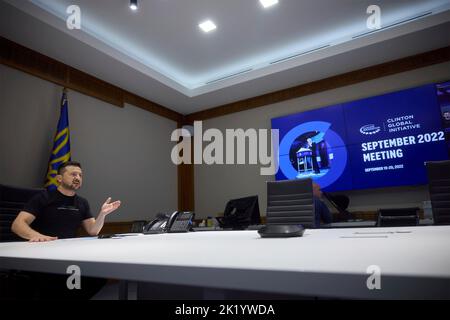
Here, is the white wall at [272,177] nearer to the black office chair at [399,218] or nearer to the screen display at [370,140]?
the screen display at [370,140]

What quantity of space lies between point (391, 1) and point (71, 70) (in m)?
4.02

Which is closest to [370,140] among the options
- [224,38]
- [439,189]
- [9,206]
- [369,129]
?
[369,129]

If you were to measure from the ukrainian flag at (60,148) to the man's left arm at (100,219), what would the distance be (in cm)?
105

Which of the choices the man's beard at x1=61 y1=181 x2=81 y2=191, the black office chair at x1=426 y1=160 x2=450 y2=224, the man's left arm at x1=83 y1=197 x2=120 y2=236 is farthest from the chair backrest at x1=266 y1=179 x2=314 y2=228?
the man's beard at x1=61 y1=181 x2=81 y2=191

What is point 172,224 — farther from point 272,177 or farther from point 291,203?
point 272,177

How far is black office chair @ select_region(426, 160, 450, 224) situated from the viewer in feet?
7.46

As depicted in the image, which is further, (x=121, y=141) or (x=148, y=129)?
(x=148, y=129)

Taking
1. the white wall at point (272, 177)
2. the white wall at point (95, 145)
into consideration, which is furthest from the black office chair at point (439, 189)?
the white wall at point (95, 145)

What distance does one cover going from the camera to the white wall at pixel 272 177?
382 cm

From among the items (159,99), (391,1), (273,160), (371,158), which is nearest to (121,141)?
(159,99)

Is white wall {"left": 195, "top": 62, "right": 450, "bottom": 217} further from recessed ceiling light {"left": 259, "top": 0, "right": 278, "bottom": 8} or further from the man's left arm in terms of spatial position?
the man's left arm

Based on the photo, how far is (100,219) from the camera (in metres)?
2.17

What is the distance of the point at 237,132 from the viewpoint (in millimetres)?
5133
